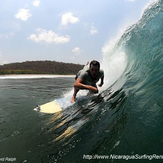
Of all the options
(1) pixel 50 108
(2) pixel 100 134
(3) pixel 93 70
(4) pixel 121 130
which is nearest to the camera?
(4) pixel 121 130

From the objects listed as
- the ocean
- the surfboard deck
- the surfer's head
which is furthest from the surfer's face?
the surfboard deck

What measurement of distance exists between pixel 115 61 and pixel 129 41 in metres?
1.34

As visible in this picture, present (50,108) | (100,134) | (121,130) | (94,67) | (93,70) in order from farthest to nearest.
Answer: (50,108) → (93,70) → (94,67) → (100,134) → (121,130)

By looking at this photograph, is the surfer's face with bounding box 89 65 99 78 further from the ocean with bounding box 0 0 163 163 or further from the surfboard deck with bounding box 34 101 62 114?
the surfboard deck with bounding box 34 101 62 114

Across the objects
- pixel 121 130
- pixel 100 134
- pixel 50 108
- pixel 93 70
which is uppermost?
pixel 93 70

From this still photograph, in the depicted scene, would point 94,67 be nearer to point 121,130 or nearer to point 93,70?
point 93,70

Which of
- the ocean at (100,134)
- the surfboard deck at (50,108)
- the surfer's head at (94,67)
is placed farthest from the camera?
the surfboard deck at (50,108)

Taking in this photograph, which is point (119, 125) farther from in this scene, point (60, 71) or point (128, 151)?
point (60, 71)

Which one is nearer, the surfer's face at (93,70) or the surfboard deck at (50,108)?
the surfer's face at (93,70)

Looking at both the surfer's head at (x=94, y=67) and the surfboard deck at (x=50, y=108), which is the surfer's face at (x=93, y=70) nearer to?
the surfer's head at (x=94, y=67)

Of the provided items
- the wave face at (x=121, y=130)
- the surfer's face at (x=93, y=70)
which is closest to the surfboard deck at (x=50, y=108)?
the wave face at (x=121, y=130)

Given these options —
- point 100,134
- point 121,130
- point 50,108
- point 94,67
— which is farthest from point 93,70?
point 121,130

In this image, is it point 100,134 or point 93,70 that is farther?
point 93,70

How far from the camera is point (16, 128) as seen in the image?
4.13 meters
